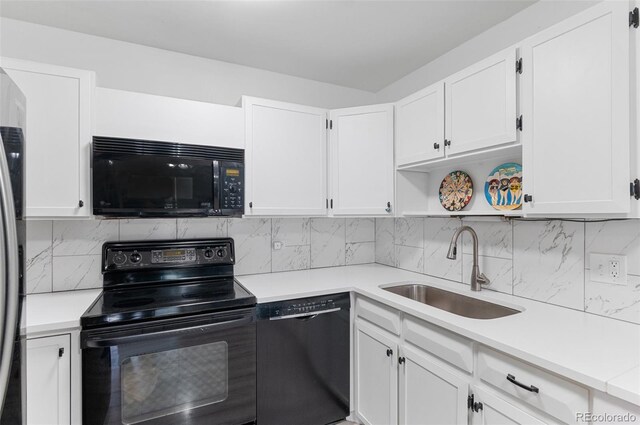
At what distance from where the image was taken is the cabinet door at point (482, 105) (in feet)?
4.83

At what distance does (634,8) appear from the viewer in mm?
1092

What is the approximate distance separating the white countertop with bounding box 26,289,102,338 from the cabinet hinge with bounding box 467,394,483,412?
1.72 m

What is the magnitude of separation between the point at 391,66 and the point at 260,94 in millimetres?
1035

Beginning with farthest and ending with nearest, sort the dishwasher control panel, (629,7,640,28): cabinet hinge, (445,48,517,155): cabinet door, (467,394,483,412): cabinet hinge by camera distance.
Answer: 1. the dishwasher control panel
2. (445,48,517,155): cabinet door
3. (467,394,483,412): cabinet hinge
4. (629,7,640,28): cabinet hinge

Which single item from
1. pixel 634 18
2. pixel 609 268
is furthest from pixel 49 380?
pixel 634 18

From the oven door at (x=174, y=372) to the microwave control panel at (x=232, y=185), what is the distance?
64cm

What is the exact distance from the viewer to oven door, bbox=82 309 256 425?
56.2 inches

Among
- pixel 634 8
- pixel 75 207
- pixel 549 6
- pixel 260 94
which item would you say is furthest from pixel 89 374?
pixel 549 6

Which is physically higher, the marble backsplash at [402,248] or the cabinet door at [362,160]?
the cabinet door at [362,160]

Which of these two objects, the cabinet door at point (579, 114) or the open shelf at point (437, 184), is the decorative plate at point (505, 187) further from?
the cabinet door at point (579, 114)

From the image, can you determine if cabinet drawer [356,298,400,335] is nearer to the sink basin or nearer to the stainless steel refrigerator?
the sink basin

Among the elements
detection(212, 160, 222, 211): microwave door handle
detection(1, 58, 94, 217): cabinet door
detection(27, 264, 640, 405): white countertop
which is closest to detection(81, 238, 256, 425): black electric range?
detection(27, 264, 640, 405): white countertop

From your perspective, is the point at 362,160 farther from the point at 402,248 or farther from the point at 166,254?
the point at 166,254

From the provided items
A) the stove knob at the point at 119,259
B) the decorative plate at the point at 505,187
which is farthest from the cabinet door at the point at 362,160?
the stove knob at the point at 119,259
